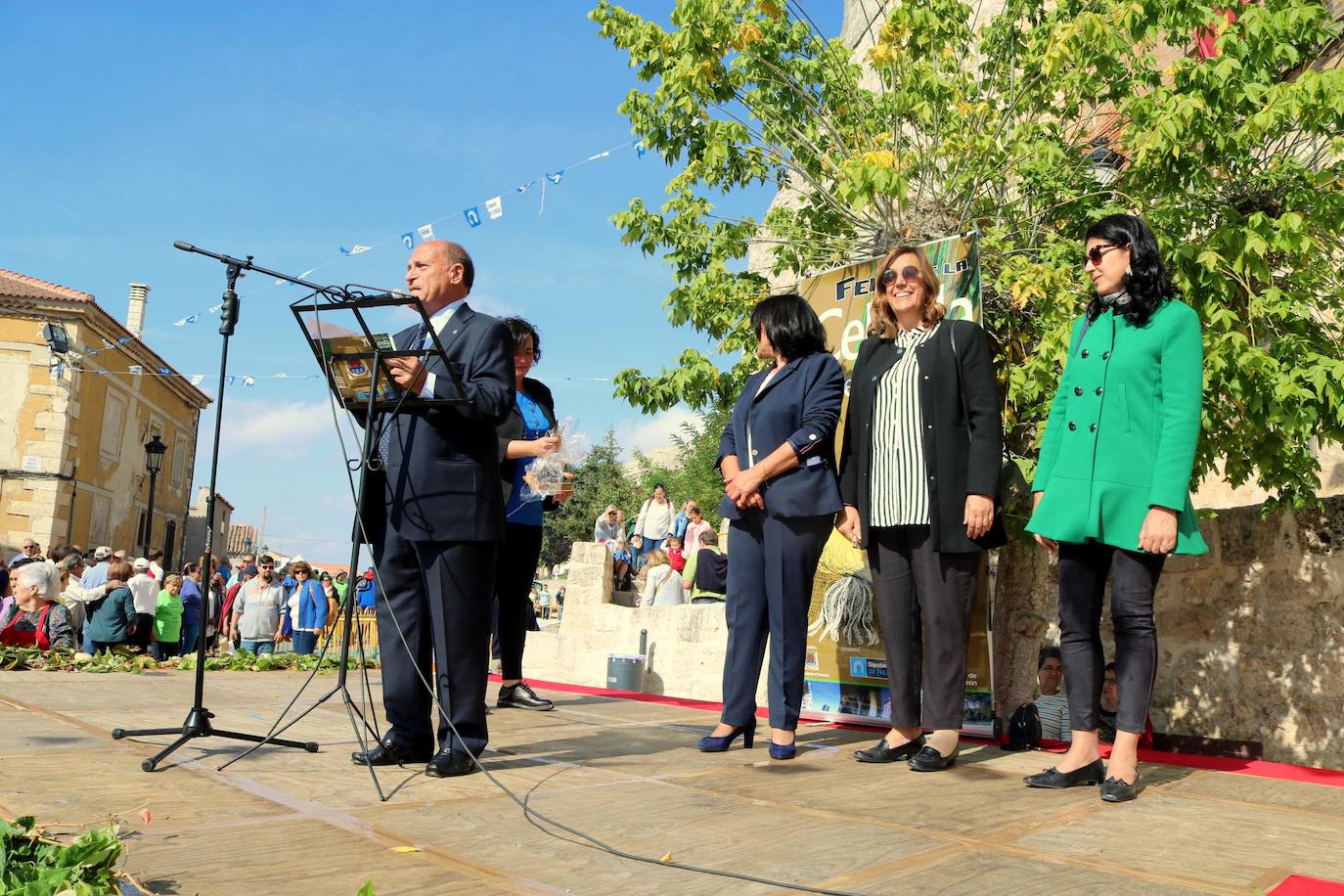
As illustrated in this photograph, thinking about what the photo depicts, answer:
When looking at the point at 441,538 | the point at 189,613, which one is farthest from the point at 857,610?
the point at 189,613

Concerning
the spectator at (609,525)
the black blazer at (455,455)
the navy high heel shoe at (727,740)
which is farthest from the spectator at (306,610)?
the black blazer at (455,455)

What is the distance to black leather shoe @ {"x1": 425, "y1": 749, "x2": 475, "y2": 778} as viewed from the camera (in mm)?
3375

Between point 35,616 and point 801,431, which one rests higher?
point 801,431

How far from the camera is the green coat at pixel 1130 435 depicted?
3365mm

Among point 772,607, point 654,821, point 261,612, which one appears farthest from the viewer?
point 261,612

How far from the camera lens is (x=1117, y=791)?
3.14m

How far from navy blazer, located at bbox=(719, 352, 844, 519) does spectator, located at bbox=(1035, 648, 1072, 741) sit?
1.35m

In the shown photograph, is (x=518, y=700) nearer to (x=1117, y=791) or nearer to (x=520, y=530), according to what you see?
(x=520, y=530)

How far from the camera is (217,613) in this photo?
1781 cm

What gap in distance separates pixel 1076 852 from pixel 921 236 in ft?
16.6

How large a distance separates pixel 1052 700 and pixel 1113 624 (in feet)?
4.72

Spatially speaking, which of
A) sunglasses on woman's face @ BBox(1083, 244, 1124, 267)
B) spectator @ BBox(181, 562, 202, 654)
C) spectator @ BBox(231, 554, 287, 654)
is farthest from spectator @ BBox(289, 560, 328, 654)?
sunglasses on woman's face @ BBox(1083, 244, 1124, 267)

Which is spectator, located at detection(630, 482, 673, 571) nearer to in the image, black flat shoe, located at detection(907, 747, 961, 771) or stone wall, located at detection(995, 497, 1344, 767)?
stone wall, located at detection(995, 497, 1344, 767)

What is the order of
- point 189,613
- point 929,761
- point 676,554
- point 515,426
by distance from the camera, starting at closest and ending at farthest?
point 929,761 < point 515,426 < point 189,613 < point 676,554
